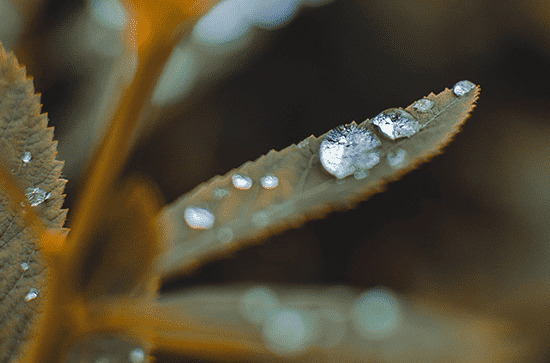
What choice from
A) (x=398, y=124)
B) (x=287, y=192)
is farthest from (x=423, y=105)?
(x=287, y=192)

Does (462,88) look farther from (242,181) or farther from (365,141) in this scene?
(242,181)

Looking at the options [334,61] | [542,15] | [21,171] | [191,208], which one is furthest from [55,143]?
[542,15]

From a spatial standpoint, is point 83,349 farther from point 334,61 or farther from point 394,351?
point 334,61

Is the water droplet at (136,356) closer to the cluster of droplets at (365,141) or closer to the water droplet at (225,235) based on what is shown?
the water droplet at (225,235)

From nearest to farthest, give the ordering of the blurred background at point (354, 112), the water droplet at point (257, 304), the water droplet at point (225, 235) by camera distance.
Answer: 1. the water droplet at point (225, 235)
2. the water droplet at point (257, 304)
3. the blurred background at point (354, 112)

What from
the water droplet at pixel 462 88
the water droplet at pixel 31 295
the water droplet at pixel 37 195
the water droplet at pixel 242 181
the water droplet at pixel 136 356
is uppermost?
the water droplet at pixel 462 88

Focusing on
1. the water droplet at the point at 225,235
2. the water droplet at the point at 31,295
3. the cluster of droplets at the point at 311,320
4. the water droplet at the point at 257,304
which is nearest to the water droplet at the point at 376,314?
the cluster of droplets at the point at 311,320

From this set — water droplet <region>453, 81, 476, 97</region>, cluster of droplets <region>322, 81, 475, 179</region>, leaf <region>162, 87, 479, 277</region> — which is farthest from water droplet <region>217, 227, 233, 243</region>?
water droplet <region>453, 81, 476, 97</region>
